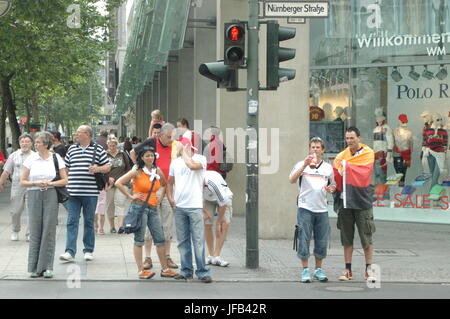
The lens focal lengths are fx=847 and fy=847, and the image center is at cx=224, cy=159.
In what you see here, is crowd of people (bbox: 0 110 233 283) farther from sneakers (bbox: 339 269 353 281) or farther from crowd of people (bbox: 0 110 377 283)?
sneakers (bbox: 339 269 353 281)

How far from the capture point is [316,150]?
1009cm

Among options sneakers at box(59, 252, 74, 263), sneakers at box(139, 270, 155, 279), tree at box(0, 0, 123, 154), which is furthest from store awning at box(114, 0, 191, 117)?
sneakers at box(139, 270, 155, 279)

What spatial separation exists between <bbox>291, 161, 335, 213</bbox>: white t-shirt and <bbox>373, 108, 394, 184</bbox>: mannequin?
26.9 feet

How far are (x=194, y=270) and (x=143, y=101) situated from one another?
1548 inches

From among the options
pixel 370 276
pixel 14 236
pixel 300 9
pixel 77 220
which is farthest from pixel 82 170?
pixel 370 276

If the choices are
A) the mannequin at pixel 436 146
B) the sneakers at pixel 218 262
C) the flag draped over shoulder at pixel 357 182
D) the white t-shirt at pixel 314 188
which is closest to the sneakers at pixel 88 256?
the sneakers at pixel 218 262

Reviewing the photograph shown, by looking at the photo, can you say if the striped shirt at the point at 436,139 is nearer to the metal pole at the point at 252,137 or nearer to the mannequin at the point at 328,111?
the mannequin at the point at 328,111

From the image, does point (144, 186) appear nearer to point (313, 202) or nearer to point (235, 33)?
point (313, 202)

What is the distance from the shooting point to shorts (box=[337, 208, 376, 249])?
1020cm

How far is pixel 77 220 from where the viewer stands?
11.4 metres

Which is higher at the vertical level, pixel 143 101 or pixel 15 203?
pixel 143 101

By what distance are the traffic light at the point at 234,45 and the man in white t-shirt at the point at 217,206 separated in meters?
1.49

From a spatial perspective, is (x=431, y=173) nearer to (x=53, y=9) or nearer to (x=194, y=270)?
(x=194, y=270)

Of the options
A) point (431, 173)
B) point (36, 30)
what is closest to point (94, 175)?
point (431, 173)
